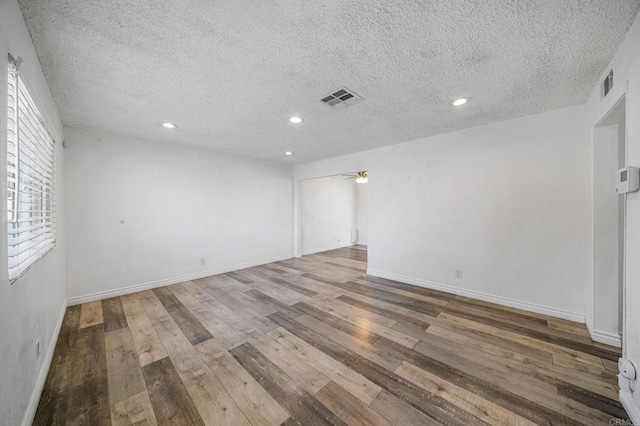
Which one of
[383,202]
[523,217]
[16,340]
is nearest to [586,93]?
[523,217]

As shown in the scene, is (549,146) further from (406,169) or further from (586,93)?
(406,169)

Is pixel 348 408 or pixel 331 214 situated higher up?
pixel 331 214

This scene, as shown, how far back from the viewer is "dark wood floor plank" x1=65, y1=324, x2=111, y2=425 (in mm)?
1504

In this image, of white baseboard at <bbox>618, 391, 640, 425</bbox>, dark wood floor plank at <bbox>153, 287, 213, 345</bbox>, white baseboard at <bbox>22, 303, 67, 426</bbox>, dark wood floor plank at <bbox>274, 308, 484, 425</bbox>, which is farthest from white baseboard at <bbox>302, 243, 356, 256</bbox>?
white baseboard at <bbox>618, 391, 640, 425</bbox>

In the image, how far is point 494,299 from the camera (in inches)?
126

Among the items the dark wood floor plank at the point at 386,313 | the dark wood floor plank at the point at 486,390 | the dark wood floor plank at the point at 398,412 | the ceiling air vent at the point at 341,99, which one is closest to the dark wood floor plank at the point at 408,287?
the dark wood floor plank at the point at 386,313

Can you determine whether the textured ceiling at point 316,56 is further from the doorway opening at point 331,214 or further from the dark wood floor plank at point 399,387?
the doorway opening at point 331,214

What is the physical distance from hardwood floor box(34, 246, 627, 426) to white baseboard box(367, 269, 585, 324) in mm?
167

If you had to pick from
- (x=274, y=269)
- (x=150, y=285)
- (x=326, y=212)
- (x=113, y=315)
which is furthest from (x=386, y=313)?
(x=326, y=212)

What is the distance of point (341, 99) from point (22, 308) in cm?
301

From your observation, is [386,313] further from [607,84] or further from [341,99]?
[607,84]

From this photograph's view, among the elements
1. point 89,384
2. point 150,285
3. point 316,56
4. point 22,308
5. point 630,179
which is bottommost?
point 89,384

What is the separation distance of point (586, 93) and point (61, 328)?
6.37 m

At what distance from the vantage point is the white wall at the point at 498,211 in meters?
2.71
